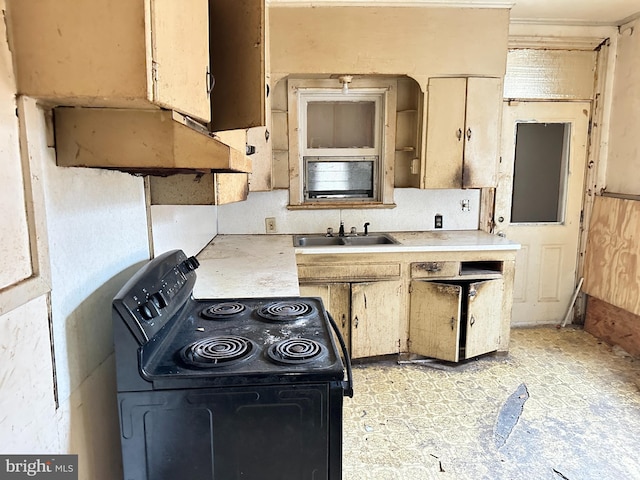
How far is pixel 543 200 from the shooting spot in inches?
151

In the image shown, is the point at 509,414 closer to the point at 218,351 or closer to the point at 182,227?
the point at 218,351

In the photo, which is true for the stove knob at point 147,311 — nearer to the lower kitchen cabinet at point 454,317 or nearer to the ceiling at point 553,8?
the lower kitchen cabinet at point 454,317

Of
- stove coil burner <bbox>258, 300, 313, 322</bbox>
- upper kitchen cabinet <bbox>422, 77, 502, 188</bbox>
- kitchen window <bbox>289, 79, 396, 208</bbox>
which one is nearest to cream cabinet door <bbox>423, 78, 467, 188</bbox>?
upper kitchen cabinet <bbox>422, 77, 502, 188</bbox>

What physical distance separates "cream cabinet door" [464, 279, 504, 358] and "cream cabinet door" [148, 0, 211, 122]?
252cm

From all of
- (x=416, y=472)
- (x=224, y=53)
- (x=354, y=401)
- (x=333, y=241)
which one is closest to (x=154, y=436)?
(x=224, y=53)

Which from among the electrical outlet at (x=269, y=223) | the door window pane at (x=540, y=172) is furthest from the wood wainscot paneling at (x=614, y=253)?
the electrical outlet at (x=269, y=223)

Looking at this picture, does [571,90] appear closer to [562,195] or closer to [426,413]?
[562,195]

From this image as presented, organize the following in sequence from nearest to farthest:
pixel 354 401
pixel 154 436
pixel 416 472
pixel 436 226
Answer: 1. pixel 154 436
2. pixel 416 472
3. pixel 354 401
4. pixel 436 226

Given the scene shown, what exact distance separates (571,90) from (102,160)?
386 centimetres

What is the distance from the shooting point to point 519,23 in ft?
11.3

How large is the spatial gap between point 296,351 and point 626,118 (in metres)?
3.61

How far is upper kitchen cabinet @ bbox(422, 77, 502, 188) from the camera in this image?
3.10 meters

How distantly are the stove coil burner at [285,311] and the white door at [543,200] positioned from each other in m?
2.70

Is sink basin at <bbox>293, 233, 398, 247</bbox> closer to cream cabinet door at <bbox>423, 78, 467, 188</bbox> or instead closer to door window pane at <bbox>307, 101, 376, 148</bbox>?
cream cabinet door at <bbox>423, 78, 467, 188</bbox>
